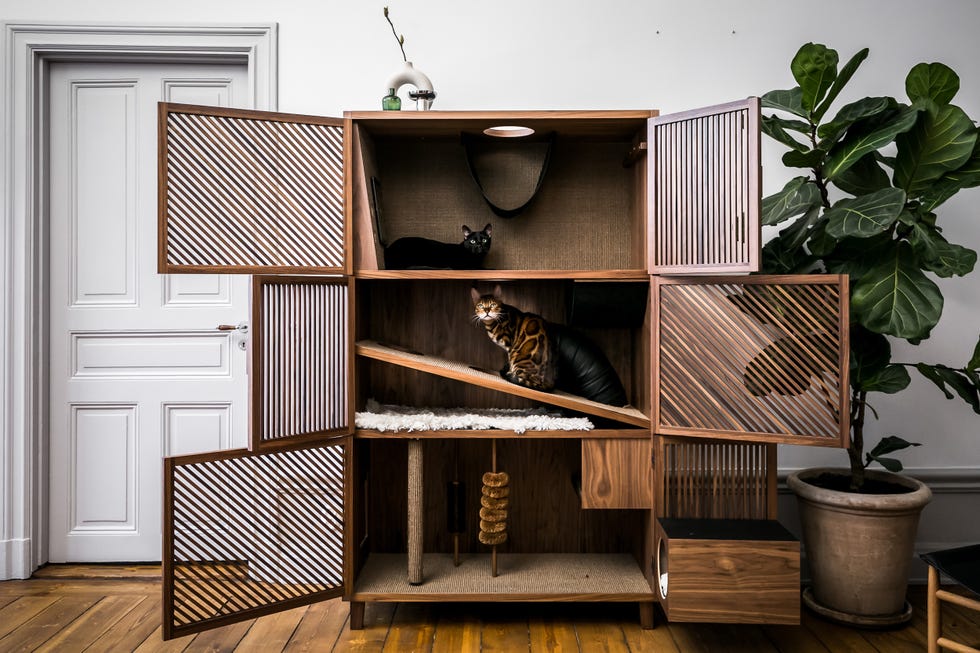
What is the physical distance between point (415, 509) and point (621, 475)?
68cm

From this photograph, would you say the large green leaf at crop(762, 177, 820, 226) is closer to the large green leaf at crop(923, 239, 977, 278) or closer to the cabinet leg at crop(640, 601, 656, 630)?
the large green leaf at crop(923, 239, 977, 278)

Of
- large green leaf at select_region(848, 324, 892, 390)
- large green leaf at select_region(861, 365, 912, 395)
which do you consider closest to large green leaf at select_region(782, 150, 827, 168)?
large green leaf at select_region(848, 324, 892, 390)

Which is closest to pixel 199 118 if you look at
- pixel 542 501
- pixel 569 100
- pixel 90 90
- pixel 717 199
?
pixel 90 90

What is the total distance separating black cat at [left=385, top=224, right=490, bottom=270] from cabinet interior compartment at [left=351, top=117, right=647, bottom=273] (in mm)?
160

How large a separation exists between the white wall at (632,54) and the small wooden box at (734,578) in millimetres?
1122

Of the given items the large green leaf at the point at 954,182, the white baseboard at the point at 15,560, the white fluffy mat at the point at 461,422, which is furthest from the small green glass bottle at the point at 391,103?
the white baseboard at the point at 15,560

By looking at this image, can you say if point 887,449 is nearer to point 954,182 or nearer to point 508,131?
point 954,182

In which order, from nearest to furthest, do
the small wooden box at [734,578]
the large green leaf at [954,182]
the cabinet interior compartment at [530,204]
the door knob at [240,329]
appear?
the small wooden box at [734,578]
the large green leaf at [954,182]
the cabinet interior compartment at [530,204]
the door knob at [240,329]

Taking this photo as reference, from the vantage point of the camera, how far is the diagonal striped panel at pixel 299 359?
1.74 meters

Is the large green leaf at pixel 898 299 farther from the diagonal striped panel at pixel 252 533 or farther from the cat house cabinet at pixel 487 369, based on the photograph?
the diagonal striped panel at pixel 252 533

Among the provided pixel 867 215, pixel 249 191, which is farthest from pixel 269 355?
pixel 867 215

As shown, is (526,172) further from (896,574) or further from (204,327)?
(896,574)

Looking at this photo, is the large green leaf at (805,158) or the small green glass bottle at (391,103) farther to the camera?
the small green glass bottle at (391,103)

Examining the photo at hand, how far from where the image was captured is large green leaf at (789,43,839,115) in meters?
1.82
